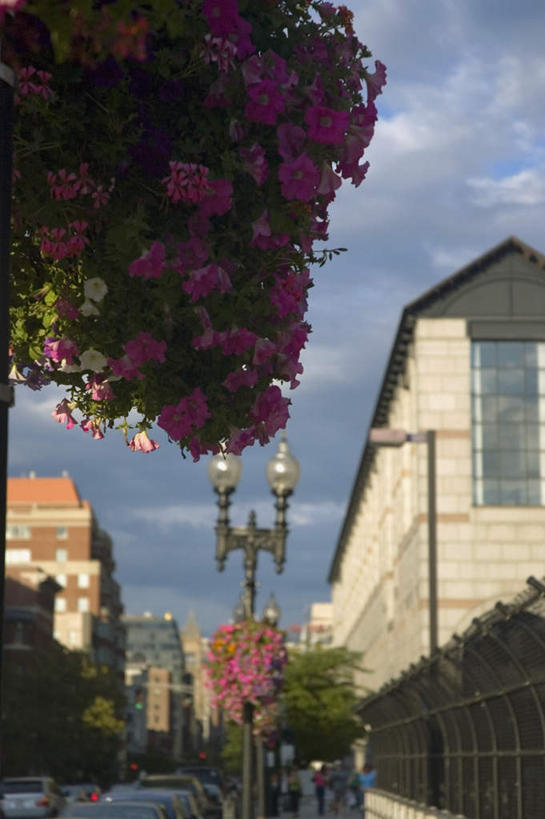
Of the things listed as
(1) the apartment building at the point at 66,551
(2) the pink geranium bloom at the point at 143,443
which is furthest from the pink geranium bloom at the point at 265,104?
(1) the apartment building at the point at 66,551

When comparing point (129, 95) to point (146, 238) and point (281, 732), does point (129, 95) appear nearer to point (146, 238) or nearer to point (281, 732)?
point (146, 238)

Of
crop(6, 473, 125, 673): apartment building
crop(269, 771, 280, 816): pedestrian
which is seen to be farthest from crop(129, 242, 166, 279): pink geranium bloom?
crop(6, 473, 125, 673): apartment building

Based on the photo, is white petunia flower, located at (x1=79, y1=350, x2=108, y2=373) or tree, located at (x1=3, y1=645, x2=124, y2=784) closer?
white petunia flower, located at (x1=79, y1=350, x2=108, y2=373)

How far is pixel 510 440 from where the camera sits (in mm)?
55688

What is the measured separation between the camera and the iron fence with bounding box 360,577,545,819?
15045mm

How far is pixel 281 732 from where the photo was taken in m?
49.6

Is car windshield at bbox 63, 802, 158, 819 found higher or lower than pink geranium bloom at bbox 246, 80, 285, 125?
lower

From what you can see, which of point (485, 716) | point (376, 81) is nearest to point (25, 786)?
point (485, 716)

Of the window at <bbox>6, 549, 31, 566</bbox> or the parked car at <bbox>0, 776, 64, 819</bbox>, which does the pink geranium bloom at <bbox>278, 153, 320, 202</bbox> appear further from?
the window at <bbox>6, 549, 31, 566</bbox>

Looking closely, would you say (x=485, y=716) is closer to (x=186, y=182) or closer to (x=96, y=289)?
(x=96, y=289)

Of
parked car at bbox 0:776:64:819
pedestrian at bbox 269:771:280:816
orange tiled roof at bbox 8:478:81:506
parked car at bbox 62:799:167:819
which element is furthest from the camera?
orange tiled roof at bbox 8:478:81:506

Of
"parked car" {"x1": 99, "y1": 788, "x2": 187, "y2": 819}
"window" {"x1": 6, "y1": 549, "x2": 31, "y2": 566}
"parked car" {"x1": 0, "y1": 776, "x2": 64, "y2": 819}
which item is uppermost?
"window" {"x1": 6, "y1": 549, "x2": 31, "y2": 566}

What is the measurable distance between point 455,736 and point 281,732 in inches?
1085

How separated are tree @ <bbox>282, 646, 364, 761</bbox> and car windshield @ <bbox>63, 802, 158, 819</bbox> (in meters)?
51.1
